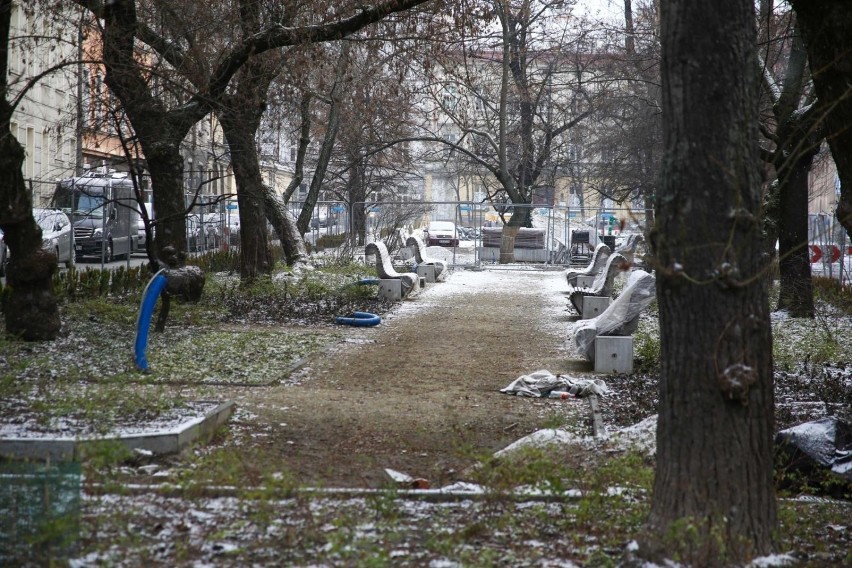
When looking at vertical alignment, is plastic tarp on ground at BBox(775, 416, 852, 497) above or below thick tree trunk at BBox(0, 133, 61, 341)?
below

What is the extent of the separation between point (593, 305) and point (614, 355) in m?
4.88

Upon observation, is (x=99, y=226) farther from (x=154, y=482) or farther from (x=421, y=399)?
(x=154, y=482)

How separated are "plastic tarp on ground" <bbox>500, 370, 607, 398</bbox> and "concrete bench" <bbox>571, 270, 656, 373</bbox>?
909 millimetres

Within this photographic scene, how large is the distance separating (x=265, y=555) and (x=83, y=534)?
0.83 metres

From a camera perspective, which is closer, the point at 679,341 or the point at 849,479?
the point at 679,341

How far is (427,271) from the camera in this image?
2538 cm

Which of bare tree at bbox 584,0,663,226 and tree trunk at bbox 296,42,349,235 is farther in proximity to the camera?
tree trunk at bbox 296,42,349,235

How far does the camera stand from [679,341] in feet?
14.8

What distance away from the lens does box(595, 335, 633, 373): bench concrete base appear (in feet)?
36.1

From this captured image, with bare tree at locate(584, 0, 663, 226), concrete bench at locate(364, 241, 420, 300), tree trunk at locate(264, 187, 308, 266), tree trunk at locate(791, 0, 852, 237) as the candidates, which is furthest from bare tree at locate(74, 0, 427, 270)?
bare tree at locate(584, 0, 663, 226)

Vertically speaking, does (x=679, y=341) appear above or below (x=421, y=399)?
above

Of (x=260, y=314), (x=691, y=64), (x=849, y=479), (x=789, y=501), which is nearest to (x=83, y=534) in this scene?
(x=691, y=64)

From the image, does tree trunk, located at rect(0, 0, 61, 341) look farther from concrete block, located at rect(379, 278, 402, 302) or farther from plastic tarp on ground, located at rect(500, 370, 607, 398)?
concrete block, located at rect(379, 278, 402, 302)

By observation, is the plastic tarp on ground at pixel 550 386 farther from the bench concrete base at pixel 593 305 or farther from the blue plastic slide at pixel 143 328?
the bench concrete base at pixel 593 305
